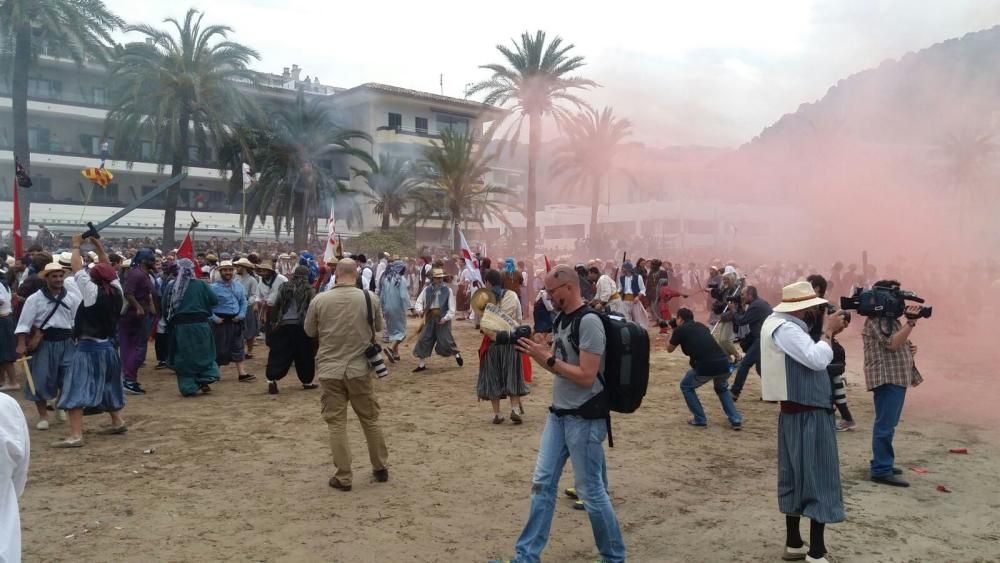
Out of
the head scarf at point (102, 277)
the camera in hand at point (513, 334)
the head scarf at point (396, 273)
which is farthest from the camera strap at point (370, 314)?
the head scarf at point (396, 273)

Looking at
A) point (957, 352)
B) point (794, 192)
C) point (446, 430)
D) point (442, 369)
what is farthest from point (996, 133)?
point (446, 430)

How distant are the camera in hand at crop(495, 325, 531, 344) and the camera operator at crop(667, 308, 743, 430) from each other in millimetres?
3763

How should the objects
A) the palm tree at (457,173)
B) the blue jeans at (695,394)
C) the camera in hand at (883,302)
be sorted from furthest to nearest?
1. the palm tree at (457,173)
2. the blue jeans at (695,394)
3. the camera in hand at (883,302)

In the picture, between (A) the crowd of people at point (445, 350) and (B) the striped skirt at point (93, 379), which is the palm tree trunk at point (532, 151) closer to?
(A) the crowd of people at point (445, 350)

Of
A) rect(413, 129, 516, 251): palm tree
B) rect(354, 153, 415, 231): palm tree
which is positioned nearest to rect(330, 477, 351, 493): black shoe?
rect(413, 129, 516, 251): palm tree

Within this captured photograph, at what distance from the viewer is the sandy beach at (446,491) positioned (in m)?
4.58

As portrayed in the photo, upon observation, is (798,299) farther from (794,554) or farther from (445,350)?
(445,350)

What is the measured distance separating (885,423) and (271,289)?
9171 mm

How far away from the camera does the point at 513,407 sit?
805 centimetres

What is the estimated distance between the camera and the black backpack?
13.0 ft

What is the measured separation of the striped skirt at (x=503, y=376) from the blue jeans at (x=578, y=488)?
3818mm

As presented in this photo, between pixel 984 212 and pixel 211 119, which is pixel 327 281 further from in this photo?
pixel 984 212

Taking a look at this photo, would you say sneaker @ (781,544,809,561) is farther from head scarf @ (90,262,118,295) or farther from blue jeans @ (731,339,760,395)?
head scarf @ (90,262,118,295)

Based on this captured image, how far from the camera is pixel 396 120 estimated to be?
4844 centimetres
